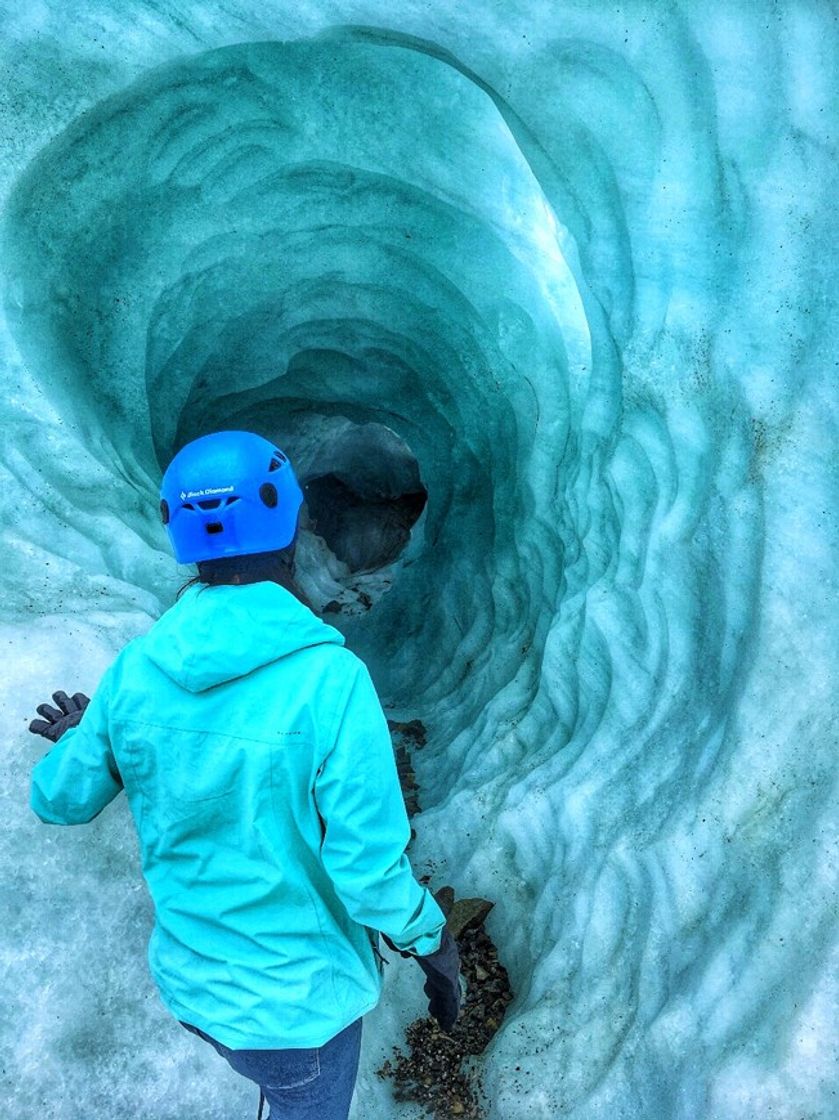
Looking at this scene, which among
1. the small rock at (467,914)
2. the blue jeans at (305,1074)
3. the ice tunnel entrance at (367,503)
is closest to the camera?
the blue jeans at (305,1074)

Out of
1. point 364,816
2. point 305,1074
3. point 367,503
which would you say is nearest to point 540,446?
A: point 364,816

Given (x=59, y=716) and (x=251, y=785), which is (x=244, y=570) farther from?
(x=59, y=716)

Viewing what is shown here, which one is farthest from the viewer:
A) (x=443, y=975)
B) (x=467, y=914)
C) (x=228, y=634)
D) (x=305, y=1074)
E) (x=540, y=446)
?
(x=540, y=446)

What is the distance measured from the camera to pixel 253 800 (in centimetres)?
158

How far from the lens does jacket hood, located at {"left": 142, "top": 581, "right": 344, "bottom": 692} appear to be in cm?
154

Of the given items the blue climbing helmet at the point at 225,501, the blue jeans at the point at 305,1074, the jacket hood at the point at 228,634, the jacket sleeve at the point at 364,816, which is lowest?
the blue jeans at the point at 305,1074

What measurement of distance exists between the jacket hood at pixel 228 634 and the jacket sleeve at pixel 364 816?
160 mm

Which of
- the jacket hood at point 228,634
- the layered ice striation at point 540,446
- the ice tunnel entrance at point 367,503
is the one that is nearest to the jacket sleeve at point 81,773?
the jacket hood at point 228,634

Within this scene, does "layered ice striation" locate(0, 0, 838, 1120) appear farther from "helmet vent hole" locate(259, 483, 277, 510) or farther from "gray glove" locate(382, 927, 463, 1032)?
"helmet vent hole" locate(259, 483, 277, 510)

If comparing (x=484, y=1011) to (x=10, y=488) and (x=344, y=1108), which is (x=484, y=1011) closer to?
(x=344, y=1108)

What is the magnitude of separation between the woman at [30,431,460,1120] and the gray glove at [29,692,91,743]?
1.37ft

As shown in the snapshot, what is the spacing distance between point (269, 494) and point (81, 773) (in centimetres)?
73

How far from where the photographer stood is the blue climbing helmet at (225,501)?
1655mm

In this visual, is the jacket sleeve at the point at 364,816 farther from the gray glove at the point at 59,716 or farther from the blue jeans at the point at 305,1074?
the gray glove at the point at 59,716
